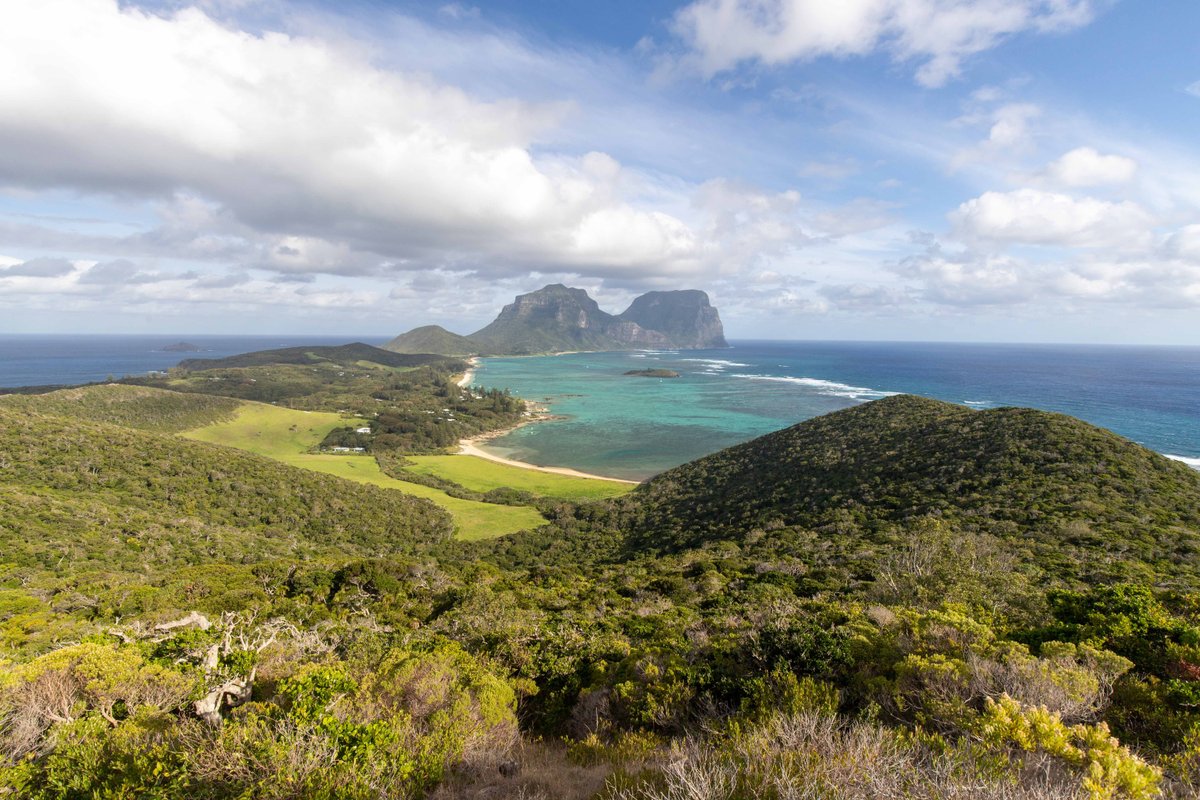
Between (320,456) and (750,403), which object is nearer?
(320,456)

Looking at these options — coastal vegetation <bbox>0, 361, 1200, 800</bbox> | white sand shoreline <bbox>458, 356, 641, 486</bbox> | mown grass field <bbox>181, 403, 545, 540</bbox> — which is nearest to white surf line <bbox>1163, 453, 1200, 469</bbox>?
coastal vegetation <bbox>0, 361, 1200, 800</bbox>

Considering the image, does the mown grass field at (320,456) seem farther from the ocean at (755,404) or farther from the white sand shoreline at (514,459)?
the ocean at (755,404)

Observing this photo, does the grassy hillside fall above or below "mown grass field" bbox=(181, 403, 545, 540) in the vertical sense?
above

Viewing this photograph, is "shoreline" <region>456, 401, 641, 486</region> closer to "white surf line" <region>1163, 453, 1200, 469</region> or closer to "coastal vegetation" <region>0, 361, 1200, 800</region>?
"coastal vegetation" <region>0, 361, 1200, 800</region>

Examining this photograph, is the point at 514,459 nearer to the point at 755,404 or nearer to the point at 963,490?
the point at 963,490

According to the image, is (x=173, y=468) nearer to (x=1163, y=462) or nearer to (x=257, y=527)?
(x=257, y=527)

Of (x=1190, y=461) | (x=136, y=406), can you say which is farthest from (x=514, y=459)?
(x=1190, y=461)
